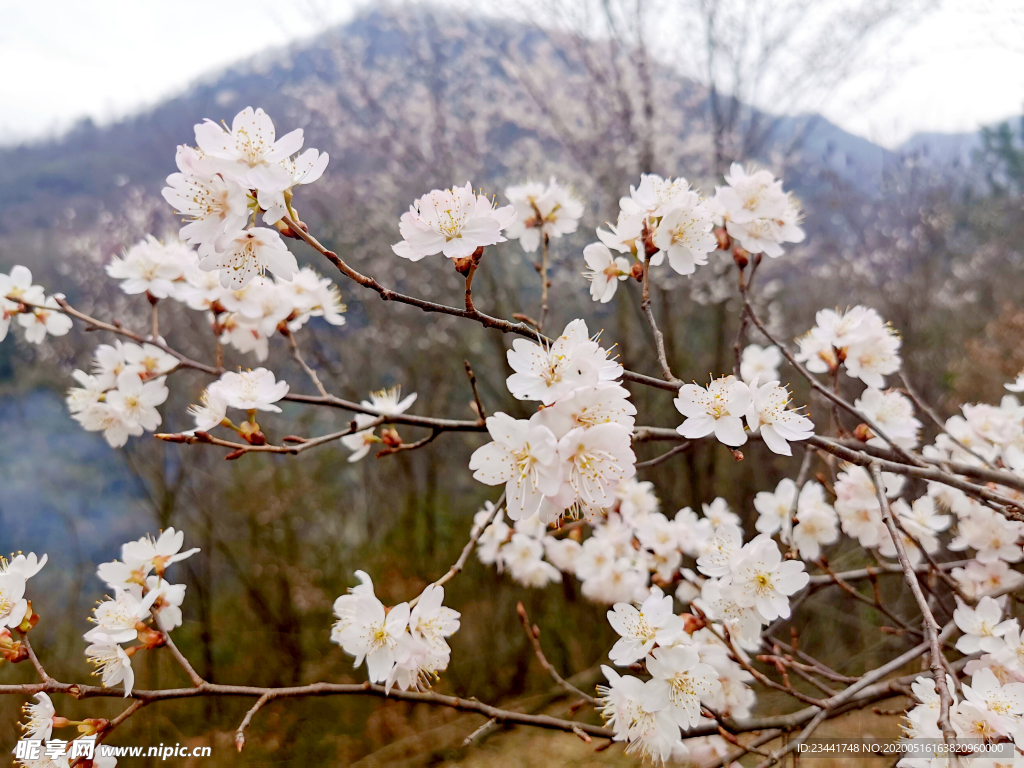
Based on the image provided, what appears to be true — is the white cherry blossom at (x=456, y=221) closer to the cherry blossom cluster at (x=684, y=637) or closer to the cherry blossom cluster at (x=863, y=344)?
the cherry blossom cluster at (x=684, y=637)

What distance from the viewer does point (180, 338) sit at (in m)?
3.88

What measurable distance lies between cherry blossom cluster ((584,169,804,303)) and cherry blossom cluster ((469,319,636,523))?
1.05 feet

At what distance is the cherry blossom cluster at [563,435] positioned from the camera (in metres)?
0.63

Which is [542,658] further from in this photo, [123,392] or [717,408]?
[123,392]

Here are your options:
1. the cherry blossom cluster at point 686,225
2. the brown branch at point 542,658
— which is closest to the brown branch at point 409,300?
the cherry blossom cluster at point 686,225

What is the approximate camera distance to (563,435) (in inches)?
25.7

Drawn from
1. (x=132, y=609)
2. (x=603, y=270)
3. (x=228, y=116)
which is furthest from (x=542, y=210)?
(x=228, y=116)

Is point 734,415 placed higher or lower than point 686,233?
lower

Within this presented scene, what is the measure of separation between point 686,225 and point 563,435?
0.49 meters

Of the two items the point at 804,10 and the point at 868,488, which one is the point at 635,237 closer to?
the point at 868,488

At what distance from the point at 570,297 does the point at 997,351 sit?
298 centimetres

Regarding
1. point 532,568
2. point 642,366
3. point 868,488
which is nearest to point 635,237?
point 868,488

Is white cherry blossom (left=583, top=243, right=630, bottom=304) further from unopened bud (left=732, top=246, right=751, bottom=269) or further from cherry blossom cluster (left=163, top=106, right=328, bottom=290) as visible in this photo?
cherry blossom cluster (left=163, top=106, right=328, bottom=290)

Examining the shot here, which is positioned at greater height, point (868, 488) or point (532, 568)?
point (868, 488)
